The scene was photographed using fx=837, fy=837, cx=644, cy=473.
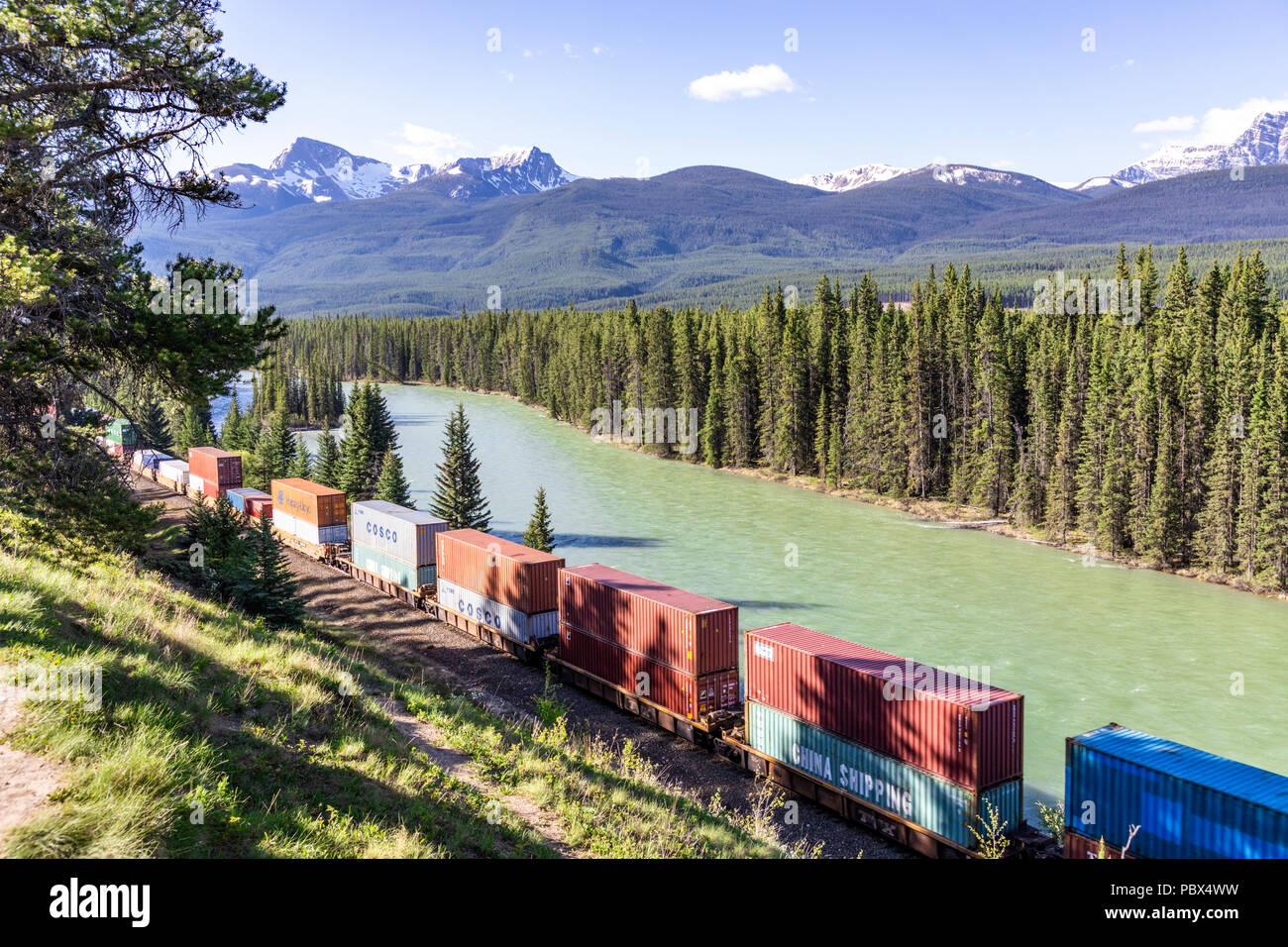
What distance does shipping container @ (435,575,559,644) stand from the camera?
3331 centimetres

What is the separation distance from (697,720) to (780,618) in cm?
1660

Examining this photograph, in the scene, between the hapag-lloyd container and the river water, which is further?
the hapag-lloyd container

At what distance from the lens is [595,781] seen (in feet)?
54.6

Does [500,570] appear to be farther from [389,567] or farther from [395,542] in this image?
[389,567]

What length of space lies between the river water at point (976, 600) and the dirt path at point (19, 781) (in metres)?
24.6

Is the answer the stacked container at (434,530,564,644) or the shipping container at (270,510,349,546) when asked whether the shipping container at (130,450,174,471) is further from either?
the stacked container at (434,530,564,644)

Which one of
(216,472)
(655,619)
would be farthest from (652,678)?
(216,472)

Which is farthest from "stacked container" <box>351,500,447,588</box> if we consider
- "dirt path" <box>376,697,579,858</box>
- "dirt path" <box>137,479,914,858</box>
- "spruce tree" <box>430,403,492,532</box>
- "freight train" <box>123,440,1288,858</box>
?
"dirt path" <box>376,697,579,858</box>

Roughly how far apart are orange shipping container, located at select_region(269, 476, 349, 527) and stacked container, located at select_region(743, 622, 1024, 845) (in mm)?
34773

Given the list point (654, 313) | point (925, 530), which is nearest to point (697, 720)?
point (925, 530)

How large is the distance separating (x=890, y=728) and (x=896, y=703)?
28.9 inches

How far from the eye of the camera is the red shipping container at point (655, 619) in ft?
85.6
